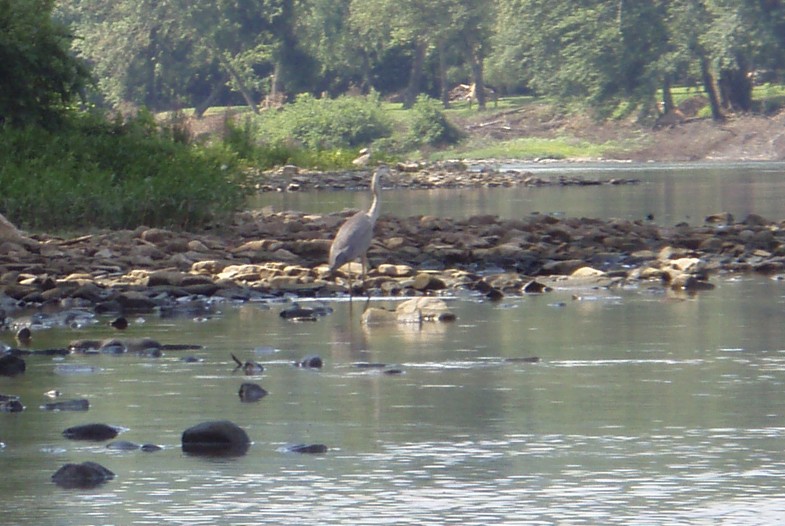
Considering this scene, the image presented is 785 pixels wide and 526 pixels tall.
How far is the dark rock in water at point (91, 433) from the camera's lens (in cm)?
945

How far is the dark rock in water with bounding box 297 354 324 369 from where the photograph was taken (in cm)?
1245

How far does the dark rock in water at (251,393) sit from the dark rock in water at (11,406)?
131cm

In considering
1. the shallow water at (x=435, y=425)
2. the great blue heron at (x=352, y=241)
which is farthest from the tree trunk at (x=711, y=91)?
the shallow water at (x=435, y=425)

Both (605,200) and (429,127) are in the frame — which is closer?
(605,200)

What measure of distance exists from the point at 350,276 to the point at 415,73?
82767 millimetres

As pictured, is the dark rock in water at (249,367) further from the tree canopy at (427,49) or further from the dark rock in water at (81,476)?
the tree canopy at (427,49)

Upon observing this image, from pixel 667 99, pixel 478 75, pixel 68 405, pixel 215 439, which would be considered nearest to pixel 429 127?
pixel 667 99

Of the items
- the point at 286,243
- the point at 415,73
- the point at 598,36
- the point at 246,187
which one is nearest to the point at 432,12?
the point at 415,73

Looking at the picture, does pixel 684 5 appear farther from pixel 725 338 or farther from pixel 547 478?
pixel 547 478

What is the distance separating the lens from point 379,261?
21000mm

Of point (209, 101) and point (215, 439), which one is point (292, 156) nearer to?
point (209, 101)

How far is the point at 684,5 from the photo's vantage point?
88500 mm

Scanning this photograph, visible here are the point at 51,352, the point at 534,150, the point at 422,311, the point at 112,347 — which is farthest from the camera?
the point at 534,150

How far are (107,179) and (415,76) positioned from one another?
75404 mm
